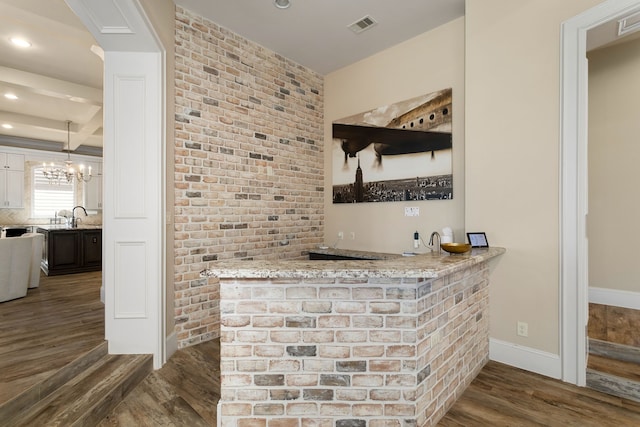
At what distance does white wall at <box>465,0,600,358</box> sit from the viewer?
2375 millimetres

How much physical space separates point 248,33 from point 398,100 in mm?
1878

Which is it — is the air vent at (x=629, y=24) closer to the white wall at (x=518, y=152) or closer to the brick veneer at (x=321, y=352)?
the white wall at (x=518, y=152)

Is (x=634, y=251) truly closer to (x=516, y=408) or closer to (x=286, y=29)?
(x=516, y=408)

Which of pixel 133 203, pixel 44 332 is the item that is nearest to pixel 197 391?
pixel 133 203

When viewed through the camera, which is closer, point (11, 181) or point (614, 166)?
point (614, 166)

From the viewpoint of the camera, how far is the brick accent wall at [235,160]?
2.97 m

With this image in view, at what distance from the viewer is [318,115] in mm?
4387

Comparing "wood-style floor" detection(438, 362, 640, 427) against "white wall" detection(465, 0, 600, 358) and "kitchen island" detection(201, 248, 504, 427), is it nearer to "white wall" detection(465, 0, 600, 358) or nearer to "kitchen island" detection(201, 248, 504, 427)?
"white wall" detection(465, 0, 600, 358)

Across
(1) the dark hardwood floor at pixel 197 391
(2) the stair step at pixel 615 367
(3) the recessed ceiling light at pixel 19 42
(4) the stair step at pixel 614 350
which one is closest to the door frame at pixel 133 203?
(1) the dark hardwood floor at pixel 197 391

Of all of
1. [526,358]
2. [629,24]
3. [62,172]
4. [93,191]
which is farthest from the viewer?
[93,191]

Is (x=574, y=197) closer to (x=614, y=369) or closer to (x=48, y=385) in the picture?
(x=614, y=369)

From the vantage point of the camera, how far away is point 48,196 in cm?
737

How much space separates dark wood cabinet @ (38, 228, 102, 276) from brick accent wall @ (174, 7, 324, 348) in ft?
14.5

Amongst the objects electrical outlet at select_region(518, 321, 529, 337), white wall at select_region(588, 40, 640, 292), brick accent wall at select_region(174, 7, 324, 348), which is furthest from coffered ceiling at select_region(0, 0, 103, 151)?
white wall at select_region(588, 40, 640, 292)
